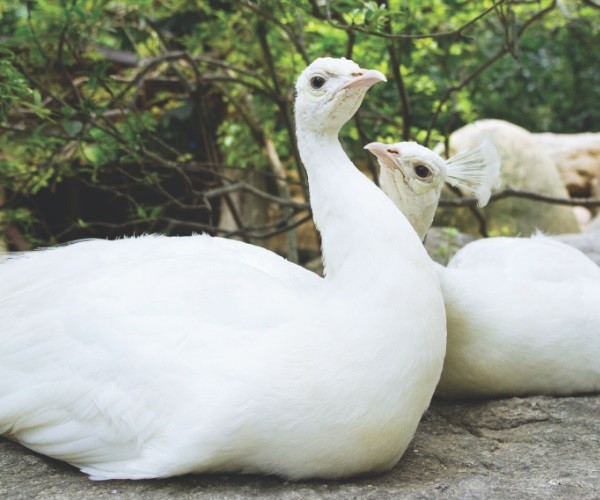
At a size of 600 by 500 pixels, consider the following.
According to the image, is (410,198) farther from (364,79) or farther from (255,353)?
(255,353)

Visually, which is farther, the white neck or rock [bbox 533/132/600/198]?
rock [bbox 533/132/600/198]

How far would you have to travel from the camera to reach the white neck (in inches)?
116

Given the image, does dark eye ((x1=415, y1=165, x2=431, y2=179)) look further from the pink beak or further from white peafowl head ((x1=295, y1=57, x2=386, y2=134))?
white peafowl head ((x1=295, y1=57, x2=386, y2=134))

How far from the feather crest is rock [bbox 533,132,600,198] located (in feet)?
23.8

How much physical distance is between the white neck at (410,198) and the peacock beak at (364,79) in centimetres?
51

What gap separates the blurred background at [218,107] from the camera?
4.04m

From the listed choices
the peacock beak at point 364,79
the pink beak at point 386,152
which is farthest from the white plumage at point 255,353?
the pink beak at point 386,152

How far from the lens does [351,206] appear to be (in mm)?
2465

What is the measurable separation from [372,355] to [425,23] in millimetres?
2872

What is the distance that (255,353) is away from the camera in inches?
88.9

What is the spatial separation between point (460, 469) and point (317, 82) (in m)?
1.24

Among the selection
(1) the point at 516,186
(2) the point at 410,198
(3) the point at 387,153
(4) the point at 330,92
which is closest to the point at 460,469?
(2) the point at 410,198

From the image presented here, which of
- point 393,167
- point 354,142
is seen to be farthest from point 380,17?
point 354,142

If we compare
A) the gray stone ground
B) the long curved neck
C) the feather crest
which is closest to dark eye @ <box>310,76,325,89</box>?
the long curved neck
